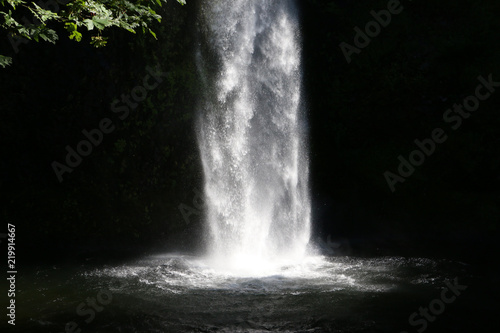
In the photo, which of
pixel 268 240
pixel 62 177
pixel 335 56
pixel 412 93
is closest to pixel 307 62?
pixel 335 56

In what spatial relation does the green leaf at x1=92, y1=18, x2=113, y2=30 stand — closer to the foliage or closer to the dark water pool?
the foliage

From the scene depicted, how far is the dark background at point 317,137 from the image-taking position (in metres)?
11.5

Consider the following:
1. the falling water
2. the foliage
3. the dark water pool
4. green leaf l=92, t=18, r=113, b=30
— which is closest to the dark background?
the falling water

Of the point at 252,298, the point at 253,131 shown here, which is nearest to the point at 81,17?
the point at 252,298

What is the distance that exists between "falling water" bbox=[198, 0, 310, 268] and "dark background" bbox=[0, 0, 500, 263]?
0.65 metres

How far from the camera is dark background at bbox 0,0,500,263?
11469mm

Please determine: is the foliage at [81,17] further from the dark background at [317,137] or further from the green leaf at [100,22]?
the dark background at [317,137]

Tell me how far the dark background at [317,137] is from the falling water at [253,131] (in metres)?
0.65

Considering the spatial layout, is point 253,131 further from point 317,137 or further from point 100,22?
point 100,22

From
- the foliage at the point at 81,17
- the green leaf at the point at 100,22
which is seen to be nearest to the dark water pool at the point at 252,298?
the foliage at the point at 81,17

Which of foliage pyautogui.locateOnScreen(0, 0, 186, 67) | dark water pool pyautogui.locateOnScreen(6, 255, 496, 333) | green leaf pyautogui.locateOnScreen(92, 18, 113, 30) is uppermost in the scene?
foliage pyautogui.locateOnScreen(0, 0, 186, 67)

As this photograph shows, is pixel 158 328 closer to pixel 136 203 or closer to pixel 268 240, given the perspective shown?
pixel 268 240

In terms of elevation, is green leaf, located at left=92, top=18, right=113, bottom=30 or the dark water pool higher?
green leaf, located at left=92, top=18, right=113, bottom=30

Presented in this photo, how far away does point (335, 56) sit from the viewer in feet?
45.8
